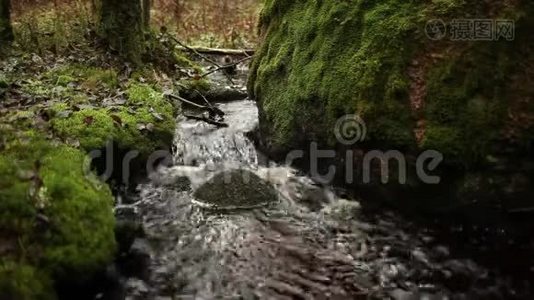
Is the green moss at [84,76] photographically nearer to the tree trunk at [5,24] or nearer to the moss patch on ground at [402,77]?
the tree trunk at [5,24]

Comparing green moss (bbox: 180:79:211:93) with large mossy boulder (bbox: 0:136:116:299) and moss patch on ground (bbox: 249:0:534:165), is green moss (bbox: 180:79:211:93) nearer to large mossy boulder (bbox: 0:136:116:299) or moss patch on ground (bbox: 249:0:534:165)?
moss patch on ground (bbox: 249:0:534:165)

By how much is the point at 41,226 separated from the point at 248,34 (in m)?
11.4

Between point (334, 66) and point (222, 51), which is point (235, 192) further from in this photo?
point (222, 51)

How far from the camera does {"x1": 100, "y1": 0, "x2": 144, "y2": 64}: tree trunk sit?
799cm

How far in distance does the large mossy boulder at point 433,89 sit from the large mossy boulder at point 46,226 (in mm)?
2741

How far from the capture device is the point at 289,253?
15.4 ft

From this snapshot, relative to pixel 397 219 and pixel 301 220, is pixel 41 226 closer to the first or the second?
pixel 301 220

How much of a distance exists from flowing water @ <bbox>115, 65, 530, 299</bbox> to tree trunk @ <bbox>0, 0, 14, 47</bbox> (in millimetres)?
3827

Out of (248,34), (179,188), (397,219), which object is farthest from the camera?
(248,34)

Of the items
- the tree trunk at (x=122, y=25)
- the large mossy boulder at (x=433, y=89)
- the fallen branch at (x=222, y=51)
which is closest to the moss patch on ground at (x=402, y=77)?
the large mossy boulder at (x=433, y=89)

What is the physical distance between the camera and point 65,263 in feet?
11.6

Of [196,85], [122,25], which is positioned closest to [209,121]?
[196,85]

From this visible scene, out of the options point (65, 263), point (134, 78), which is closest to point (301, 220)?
point (65, 263)

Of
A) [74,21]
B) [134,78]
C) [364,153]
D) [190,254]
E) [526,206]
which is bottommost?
[190,254]
